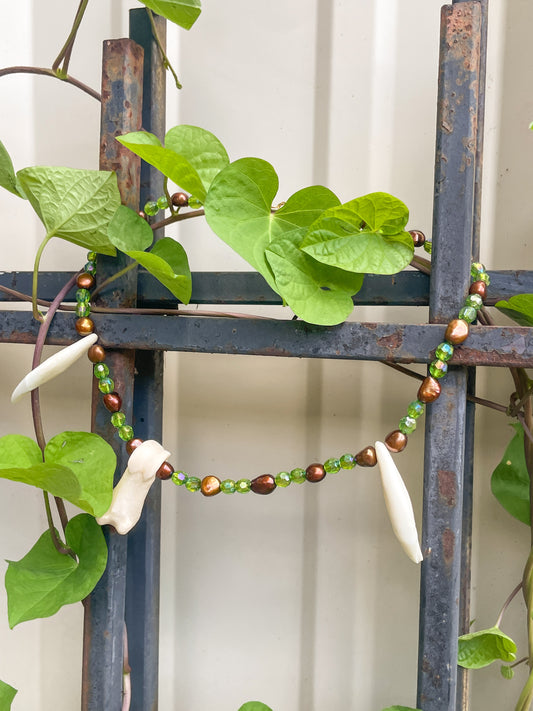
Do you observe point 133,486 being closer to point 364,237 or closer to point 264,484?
point 264,484

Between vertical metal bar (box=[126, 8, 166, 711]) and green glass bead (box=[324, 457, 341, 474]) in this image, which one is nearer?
green glass bead (box=[324, 457, 341, 474])

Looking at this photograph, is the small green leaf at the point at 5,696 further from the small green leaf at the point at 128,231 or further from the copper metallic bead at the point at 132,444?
the small green leaf at the point at 128,231

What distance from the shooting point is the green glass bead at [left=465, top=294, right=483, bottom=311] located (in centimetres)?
39

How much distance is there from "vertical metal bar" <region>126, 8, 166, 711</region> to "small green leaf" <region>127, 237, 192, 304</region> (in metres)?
0.10

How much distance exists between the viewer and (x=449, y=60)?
1.26 feet

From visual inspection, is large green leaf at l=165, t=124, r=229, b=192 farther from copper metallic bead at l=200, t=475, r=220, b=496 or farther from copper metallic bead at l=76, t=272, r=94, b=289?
copper metallic bead at l=200, t=475, r=220, b=496

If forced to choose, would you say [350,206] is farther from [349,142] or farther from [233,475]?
[233,475]

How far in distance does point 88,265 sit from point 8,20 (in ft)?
1.15

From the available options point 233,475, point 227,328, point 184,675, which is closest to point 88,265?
point 227,328

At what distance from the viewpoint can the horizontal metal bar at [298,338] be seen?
381mm

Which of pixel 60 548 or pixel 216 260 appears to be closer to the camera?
pixel 60 548

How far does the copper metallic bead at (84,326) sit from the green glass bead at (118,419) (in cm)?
7

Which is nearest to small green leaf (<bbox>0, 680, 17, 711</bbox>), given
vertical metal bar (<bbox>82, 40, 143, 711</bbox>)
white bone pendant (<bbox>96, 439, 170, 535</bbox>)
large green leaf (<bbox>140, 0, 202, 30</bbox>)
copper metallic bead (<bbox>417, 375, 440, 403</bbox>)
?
vertical metal bar (<bbox>82, 40, 143, 711</bbox>)

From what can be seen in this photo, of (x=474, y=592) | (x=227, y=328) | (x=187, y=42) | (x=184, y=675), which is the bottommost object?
(x=184, y=675)
